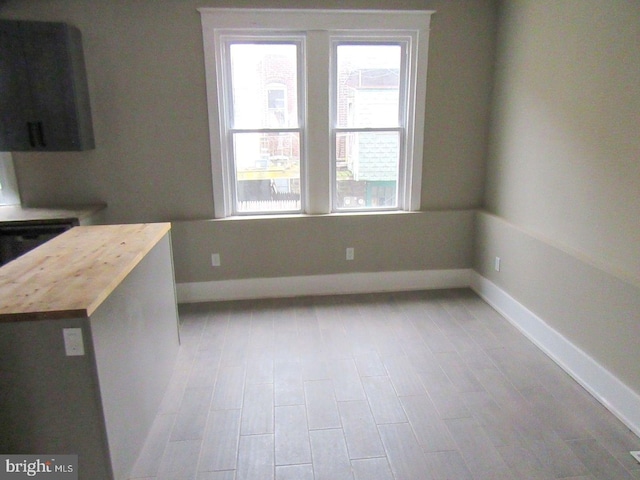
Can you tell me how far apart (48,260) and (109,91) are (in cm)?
191

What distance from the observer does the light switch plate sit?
1643 mm

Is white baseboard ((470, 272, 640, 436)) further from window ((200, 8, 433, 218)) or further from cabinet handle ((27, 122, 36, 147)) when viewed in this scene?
cabinet handle ((27, 122, 36, 147))

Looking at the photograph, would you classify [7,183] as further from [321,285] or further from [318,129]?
[321,285]

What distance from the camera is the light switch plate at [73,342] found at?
164 centimetres

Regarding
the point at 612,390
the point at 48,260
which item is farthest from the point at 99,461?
the point at 612,390

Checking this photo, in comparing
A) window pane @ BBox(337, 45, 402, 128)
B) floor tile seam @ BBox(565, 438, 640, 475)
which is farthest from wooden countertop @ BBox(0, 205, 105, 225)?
floor tile seam @ BBox(565, 438, 640, 475)

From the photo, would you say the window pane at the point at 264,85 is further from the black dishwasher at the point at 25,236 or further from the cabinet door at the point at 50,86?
the black dishwasher at the point at 25,236

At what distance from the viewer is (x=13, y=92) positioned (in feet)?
10.5

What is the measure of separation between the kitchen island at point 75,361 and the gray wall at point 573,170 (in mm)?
2520

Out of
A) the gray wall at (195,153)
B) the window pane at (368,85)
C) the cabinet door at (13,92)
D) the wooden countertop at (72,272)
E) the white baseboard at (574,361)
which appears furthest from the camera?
the window pane at (368,85)

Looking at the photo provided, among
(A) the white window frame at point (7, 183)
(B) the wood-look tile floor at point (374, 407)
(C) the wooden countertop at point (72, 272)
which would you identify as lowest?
(B) the wood-look tile floor at point (374, 407)

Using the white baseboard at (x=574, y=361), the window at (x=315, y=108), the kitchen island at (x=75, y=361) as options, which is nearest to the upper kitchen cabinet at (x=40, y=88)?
the window at (x=315, y=108)

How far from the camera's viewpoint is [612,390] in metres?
2.44

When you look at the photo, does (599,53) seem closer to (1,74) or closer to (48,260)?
(48,260)
